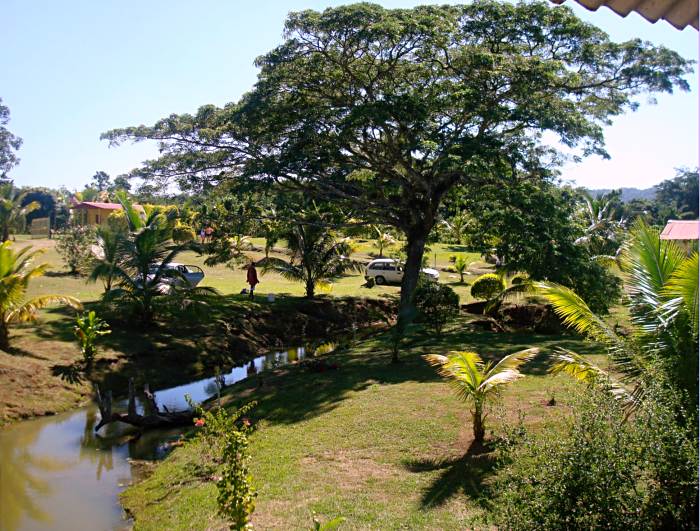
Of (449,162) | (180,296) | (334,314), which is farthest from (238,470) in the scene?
(334,314)

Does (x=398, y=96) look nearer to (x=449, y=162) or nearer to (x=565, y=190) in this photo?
(x=449, y=162)

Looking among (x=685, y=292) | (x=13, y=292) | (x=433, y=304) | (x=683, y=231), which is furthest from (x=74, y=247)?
(x=685, y=292)

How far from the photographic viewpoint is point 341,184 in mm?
20484

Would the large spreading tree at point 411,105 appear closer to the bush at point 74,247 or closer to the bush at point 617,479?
the bush at point 74,247

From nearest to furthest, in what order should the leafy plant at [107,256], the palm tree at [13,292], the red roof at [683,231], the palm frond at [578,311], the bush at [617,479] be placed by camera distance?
the bush at [617,479], the palm frond at [578,311], the palm tree at [13,292], the red roof at [683,231], the leafy plant at [107,256]

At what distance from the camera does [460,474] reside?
8.08 meters

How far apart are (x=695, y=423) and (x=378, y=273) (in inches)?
1115

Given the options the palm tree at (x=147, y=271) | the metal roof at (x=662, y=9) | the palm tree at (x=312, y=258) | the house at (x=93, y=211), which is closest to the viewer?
the metal roof at (x=662, y=9)

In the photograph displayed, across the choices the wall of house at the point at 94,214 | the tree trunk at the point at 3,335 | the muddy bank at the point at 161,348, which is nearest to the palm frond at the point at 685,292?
the muddy bank at the point at 161,348

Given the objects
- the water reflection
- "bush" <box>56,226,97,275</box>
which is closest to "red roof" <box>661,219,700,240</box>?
the water reflection

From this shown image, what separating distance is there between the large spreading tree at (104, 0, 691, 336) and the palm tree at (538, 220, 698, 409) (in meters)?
9.14

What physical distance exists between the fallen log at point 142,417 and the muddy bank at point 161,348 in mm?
2350

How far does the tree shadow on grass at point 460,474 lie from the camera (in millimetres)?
7477

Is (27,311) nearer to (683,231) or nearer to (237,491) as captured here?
(237,491)
